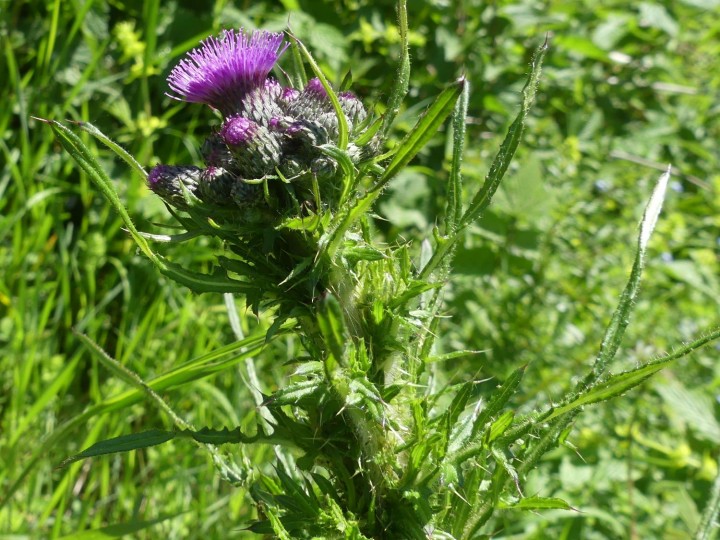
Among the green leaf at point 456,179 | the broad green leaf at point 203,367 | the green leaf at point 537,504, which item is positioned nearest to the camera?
the green leaf at point 537,504

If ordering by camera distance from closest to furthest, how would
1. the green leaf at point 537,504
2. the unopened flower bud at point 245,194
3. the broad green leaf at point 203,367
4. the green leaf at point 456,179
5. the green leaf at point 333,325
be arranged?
the green leaf at point 333,325 < the unopened flower bud at point 245,194 < the green leaf at point 537,504 < the green leaf at point 456,179 < the broad green leaf at point 203,367

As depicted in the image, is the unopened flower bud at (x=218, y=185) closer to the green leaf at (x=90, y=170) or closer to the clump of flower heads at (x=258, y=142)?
the clump of flower heads at (x=258, y=142)

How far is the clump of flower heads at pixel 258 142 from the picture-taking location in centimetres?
97

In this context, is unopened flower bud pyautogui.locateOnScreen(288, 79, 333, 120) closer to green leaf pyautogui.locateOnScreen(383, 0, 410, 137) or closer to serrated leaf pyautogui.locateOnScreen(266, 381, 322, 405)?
green leaf pyautogui.locateOnScreen(383, 0, 410, 137)

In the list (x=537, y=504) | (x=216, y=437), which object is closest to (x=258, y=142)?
(x=216, y=437)

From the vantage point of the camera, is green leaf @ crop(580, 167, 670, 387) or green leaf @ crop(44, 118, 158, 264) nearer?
green leaf @ crop(44, 118, 158, 264)

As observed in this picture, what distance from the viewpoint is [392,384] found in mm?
1084

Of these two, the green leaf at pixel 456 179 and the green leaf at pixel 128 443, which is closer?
the green leaf at pixel 128 443

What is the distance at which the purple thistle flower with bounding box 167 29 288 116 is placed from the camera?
3.56 ft

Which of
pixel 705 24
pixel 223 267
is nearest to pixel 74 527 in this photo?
pixel 223 267

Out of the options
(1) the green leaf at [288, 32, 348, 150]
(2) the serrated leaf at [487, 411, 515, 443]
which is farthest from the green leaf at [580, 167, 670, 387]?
(1) the green leaf at [288, 32, 348, 150]

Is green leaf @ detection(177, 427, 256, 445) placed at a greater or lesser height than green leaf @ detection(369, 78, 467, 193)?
lesser

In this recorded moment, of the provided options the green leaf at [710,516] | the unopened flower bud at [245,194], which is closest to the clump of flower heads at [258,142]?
the unopened flower bud at [245,194]

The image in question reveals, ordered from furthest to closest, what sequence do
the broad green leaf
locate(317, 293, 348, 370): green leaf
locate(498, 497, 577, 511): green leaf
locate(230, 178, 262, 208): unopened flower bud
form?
the broad green leaf < locate(498, 497, 577, 511): green leaf < locate(230, 178, 262, 208): unopened flower bud < locate(317, 293, 348, 370): green leaf
